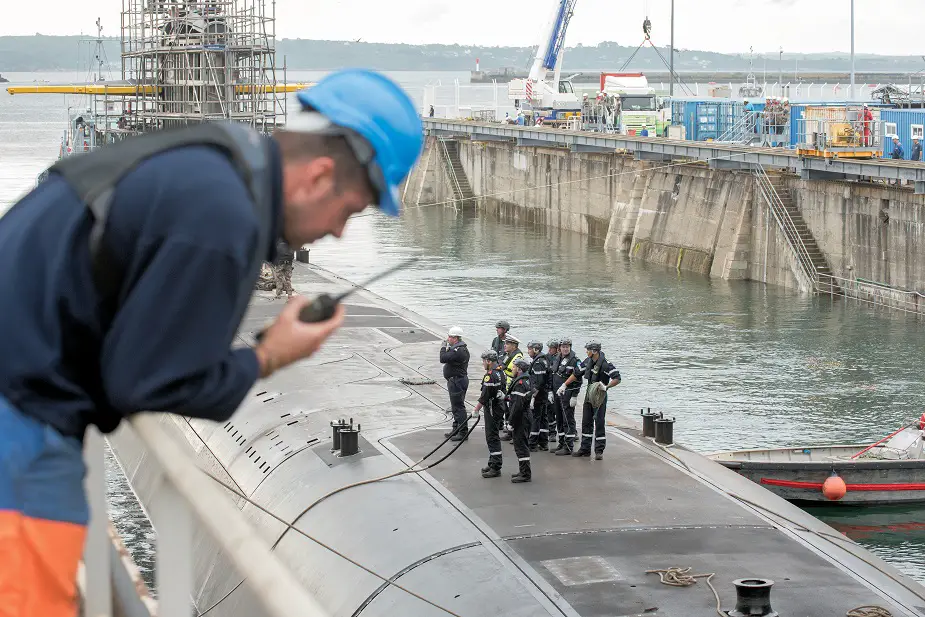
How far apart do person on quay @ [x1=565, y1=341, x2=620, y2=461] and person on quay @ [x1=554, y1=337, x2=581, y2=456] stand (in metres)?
0.14

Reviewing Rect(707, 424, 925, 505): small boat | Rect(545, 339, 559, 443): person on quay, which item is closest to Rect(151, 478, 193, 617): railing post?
Rect(545, 339, 559, 443): person on quay

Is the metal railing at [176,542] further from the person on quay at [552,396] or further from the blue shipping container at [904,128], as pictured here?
the blue shipping container at [904,128]

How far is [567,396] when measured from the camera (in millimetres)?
23359

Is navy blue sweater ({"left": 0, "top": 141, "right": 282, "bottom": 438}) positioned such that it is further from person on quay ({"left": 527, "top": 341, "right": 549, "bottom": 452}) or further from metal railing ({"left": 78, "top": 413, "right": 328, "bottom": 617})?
person on quay ({"left": 527, "top": 341, "right": 549, "bottom": 452})

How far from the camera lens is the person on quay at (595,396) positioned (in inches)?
888

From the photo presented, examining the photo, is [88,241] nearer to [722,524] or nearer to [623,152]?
[722,524]

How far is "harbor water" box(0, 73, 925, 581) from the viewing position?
109ft

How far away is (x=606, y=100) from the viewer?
87562mm

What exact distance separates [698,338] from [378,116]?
146ft

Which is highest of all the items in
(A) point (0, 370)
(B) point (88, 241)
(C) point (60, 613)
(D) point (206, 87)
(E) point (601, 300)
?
(D) point (206, 87)

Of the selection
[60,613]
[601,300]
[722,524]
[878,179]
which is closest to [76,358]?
[60,613]

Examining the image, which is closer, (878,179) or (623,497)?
(623,497)

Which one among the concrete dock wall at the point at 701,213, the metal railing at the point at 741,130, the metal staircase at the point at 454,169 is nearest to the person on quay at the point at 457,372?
the concrete dock wall at the point at 701,213

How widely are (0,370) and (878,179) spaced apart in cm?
5677
